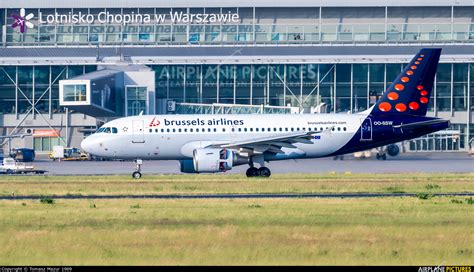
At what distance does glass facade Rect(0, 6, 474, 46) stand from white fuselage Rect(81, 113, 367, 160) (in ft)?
168

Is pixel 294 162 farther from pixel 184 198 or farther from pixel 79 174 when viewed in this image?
pixel 184 198

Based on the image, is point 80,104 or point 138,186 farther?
point 80,104

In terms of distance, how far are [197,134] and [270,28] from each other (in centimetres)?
5616

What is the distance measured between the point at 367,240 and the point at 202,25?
9041 centimetres

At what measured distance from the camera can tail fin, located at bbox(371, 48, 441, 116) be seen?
66.9m

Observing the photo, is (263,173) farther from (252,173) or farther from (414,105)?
(414,105)

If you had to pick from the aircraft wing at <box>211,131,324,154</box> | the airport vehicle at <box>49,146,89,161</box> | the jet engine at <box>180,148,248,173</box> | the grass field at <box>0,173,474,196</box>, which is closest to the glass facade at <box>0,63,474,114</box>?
the airport vehicle at <box>49,146,89,161</box>

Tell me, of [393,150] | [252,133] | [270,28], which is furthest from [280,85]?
[252,133]

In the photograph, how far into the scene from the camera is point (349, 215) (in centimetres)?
3784

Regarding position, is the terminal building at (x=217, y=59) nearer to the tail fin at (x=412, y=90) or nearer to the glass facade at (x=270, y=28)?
the glass facade at (x=270, y=28)

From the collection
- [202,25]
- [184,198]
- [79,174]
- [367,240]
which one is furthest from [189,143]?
[202,25]

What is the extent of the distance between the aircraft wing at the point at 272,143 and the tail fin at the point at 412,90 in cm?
594

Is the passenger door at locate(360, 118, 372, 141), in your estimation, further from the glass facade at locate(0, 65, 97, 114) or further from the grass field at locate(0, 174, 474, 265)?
the glass facade at locate(0, 65, 97, 114)

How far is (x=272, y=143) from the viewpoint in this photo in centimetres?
6244
